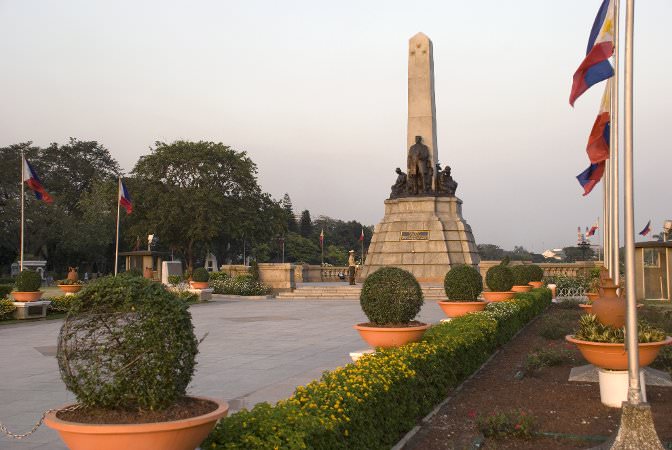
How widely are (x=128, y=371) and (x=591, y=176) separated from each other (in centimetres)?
1160

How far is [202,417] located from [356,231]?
11145cm

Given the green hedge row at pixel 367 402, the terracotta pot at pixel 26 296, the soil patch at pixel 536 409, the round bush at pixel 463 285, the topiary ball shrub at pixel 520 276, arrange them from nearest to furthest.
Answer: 1. the green hedge row at pixel 367 402
2. the soil patch at pixel 536 409
3. the round bush at pixel 463 285
4. the terracotta pot at pixel 26 296
5. the topiary ball shrub at pixel 520 276

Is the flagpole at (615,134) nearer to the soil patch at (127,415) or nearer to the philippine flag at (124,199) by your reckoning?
the soil patch at (127,415)

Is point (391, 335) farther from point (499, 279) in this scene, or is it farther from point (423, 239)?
point (423, 239)

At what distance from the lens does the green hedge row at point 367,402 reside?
432cm

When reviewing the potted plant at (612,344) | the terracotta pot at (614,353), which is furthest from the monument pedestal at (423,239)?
the terracotta pot at (614,353)

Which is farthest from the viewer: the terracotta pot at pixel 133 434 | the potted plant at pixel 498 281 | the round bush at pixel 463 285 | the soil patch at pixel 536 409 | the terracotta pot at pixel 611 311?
the potted plant at pixel 498 281

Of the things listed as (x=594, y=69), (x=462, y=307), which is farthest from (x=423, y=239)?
(x=594, y=69)

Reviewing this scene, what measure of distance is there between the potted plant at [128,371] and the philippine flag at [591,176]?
11078 mm

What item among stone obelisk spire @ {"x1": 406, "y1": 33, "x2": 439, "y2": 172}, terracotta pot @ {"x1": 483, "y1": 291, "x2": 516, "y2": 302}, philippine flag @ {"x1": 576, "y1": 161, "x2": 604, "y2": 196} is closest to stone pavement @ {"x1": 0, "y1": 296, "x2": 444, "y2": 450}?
terracotta pot @ {"x1": 483, "y1": 291, "x2": 516, "y2": 302}

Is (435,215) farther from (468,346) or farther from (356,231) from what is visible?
(356,231)

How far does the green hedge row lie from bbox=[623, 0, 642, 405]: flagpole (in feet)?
7.17

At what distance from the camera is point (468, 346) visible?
31.8ft

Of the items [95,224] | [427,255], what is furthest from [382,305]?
[95,224]
